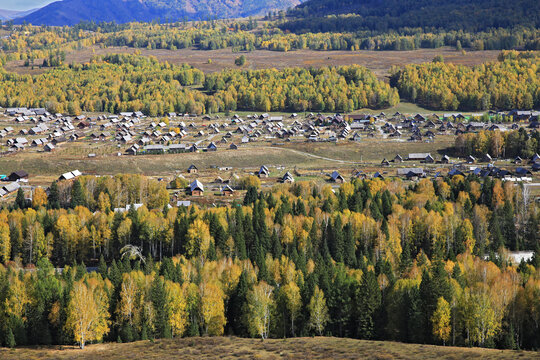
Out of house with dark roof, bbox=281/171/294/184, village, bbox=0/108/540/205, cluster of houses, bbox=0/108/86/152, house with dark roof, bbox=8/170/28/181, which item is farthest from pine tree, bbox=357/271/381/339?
cluster of houses, bbox=0/108/86/152

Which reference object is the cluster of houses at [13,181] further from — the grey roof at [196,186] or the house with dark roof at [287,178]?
the house with dark roof at [287,178]

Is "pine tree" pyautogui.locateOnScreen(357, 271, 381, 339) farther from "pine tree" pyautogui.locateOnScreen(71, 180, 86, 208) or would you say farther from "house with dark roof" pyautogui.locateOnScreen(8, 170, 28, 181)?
"house with dark roof" pyautogui.locateOnScreen(8, 170, 28, 181)

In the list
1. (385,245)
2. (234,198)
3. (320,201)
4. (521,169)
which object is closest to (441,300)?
(385,245)

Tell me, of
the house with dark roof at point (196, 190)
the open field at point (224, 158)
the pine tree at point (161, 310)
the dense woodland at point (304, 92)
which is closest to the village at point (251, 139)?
the house with dark roof at point (196, 190)

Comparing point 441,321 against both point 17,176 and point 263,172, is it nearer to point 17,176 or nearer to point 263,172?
point 263,172

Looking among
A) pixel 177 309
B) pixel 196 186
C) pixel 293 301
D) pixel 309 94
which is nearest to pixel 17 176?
pixel 196 186

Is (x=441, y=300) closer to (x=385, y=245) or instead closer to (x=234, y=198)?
(x=385, y=245)

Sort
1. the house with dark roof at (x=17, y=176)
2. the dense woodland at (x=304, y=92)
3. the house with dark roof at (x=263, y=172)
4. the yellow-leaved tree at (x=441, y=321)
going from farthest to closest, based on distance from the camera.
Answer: the dense woodland at (x=304, y=92) → the house with dark roof at (x=263, y=172) → the house with dark roof at (x=17, y=176) → the yellow-leaved tree at (x=441, y=321)
